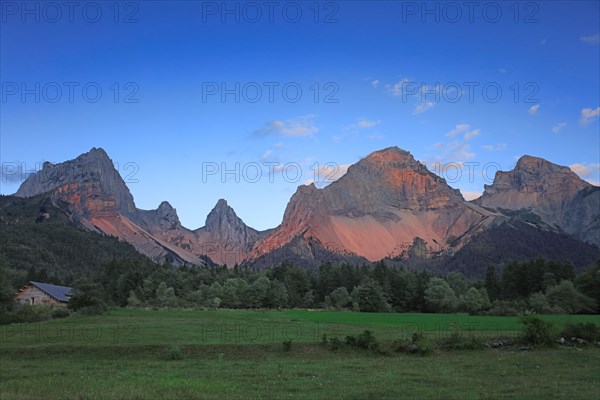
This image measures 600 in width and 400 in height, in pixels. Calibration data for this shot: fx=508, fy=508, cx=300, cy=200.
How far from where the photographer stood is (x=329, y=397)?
17.9m

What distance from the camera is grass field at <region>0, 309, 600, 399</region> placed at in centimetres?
1844

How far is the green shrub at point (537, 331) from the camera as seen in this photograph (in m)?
35.3

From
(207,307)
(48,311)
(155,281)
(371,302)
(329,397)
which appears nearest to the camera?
(329,397)

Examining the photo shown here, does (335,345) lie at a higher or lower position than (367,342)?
lower

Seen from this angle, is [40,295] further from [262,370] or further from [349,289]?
[262,370]

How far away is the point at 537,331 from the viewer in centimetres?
3550

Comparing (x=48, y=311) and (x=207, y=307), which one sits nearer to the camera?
(x=48, y=311)

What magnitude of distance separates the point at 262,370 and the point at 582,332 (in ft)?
82.4

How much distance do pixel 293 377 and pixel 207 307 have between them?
308 feet

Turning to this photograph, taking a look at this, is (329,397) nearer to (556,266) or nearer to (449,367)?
(449,367)

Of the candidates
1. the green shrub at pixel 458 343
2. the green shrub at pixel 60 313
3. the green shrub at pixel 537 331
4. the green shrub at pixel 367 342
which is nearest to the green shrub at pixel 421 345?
the green shrub at pixel 458 343

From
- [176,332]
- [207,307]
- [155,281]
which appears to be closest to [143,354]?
[176,332]

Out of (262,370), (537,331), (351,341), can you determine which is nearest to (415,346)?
(351,341)

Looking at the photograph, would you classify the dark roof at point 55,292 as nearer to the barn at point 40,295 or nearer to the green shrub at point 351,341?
the barn at point 40,295
